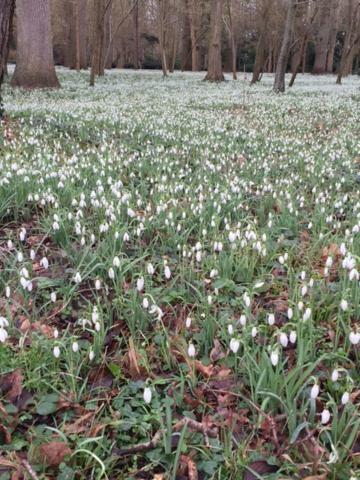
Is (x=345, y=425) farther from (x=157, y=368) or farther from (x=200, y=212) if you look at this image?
(x=200, y=212)

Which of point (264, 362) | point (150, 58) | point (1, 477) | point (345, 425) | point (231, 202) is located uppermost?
point (150, 58)

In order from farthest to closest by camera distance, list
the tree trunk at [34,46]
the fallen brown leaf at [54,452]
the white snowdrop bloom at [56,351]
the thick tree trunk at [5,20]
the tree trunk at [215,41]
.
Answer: the tree trunk at [215,41], the tree trunk at [34,46], the thick tree trunk at [5,20], the white snowdrop bloom at [56,351], the fallen brown leaf at [54,452]

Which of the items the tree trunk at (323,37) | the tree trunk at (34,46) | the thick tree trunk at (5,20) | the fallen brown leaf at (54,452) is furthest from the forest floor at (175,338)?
the tree trunk at (323,37)

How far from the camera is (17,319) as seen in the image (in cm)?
289

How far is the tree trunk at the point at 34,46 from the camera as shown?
648 inches

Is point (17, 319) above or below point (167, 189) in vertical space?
below

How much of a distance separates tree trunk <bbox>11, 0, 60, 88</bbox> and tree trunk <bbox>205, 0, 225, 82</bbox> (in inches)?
422

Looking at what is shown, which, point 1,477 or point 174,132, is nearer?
point 1,477

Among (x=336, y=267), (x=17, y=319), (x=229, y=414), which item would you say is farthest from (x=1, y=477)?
(x=336, y=267)

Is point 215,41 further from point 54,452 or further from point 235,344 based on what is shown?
point 54,452

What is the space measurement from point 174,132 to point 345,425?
22.6 ft

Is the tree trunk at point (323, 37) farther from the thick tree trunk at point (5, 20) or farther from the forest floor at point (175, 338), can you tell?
the forest floor at point (175, 338)

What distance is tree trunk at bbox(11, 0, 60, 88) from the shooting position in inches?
648

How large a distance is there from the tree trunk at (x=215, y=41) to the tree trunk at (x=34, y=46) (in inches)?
422
